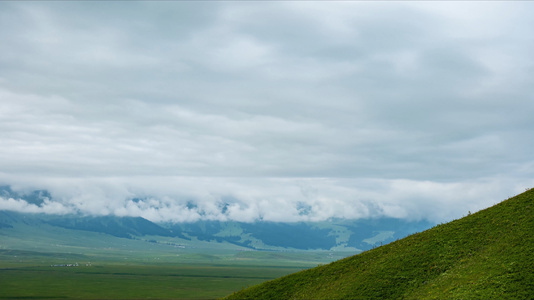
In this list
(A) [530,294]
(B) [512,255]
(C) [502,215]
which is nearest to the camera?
(A) [530,294]

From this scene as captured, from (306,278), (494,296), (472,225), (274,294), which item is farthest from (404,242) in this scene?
(494,296)

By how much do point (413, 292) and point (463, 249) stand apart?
7.51 m

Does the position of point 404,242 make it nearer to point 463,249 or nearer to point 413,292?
point 463,249

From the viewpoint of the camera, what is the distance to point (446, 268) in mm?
44812

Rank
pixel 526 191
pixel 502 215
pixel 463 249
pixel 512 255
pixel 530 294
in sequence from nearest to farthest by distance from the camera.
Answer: pixel 530 294 < pixel 512 255 < pixel 463 249 < pixel 502 215 < pixel 526 191

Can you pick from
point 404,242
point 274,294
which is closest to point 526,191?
point 404,242

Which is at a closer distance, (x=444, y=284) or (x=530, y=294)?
(x=530, y=294)

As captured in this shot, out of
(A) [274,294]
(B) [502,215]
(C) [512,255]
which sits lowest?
(A) [274,294]

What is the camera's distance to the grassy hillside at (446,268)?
125 feet

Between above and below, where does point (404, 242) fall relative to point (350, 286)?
above

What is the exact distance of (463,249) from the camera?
154ft

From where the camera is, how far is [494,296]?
3528cm

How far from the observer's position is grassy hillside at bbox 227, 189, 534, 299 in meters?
38.1

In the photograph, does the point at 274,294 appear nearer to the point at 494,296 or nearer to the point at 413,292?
the point at 413,292
